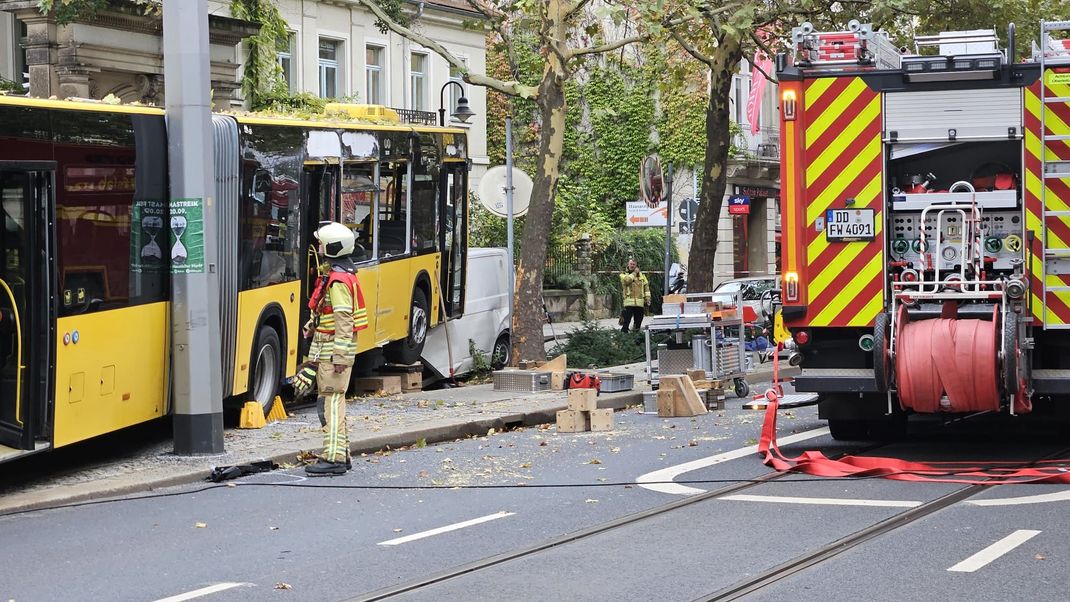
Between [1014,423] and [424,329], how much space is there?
807 centimetres

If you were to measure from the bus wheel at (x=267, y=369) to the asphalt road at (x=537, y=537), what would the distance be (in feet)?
9.17

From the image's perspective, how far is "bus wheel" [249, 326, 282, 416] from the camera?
14906 mm

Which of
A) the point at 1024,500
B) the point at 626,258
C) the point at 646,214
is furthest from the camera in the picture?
the point at 626,258

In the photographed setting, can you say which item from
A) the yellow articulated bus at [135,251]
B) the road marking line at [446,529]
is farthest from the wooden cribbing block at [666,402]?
the road marking line at [446,529]

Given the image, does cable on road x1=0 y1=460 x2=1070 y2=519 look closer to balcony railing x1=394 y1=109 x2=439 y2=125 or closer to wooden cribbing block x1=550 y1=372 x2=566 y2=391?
wooden cribbing block x1=550 y1=372 x2=566 y2=391

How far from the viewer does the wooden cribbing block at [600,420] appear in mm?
14523

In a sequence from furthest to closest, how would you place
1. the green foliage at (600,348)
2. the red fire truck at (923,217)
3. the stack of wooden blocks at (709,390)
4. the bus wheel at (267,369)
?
1. the green foliage at (600,348)
2. the stack of wooden blocks at (709,390)
3. the bus wheel at (267,369)
4. the red fire truck at (923,217)

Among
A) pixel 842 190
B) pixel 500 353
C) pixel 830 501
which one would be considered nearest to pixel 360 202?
pixel 500 353

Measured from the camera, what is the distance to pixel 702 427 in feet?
48.3

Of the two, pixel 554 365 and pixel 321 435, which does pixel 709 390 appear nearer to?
pixel 554 365

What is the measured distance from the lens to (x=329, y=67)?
35750 millimetres

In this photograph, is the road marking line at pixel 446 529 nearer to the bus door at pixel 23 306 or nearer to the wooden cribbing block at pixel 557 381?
the bus door at pixel 23 306

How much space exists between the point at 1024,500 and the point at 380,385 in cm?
972

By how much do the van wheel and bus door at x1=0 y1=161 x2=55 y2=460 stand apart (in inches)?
435
